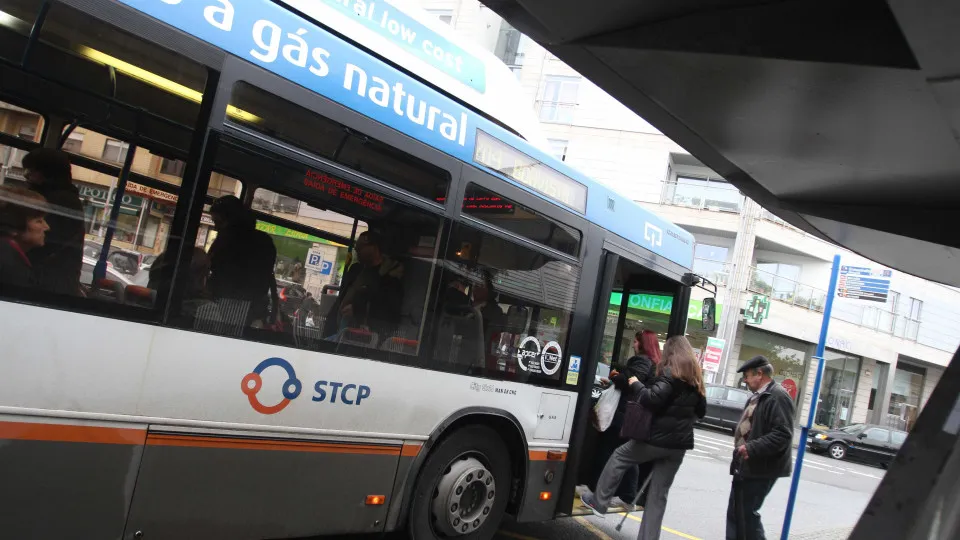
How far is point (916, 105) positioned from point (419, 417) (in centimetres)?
305

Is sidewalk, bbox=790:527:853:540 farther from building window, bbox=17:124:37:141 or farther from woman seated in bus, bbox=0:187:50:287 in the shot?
building window, bbox=17:124:37:141

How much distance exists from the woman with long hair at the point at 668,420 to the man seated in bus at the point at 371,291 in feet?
7.67

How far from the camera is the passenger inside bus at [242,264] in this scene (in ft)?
10.4

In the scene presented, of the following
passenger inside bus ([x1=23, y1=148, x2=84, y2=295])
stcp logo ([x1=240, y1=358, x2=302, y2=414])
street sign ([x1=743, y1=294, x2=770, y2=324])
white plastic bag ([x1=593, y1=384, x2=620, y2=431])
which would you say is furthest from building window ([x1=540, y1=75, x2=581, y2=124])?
passenger inside bus ([x1=23, y1=148, x2=84, y2=295])

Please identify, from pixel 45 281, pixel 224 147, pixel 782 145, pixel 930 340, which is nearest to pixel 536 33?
pixel 782 145

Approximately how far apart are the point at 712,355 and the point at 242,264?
21879 mm

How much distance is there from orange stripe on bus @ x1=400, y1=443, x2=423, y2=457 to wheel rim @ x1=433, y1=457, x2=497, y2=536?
397 millimetres

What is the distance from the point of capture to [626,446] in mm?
5402

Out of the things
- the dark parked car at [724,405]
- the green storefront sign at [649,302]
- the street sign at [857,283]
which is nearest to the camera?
the green storefront sign at [649,302]

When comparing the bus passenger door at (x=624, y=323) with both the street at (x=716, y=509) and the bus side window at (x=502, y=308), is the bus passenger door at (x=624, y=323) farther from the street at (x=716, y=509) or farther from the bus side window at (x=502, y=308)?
the bus side window at (x=502, y=308)

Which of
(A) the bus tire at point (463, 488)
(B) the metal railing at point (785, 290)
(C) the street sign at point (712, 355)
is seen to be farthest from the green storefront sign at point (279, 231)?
(B) the metal railing at point (785, 290)

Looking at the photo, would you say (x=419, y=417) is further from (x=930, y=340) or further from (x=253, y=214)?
(x=930, y=340)

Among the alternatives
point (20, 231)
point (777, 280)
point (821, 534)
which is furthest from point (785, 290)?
point (20, 231)

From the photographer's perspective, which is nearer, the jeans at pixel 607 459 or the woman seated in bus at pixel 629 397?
the woman seated in bus at pixel 629 397
